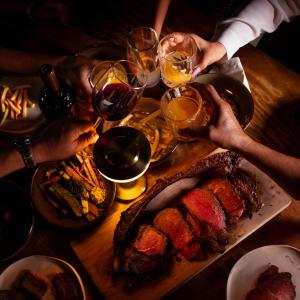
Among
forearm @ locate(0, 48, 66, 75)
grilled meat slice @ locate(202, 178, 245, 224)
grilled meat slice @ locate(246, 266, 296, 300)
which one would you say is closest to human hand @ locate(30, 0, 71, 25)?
forearm @ locate(0, 48, 66, 75)

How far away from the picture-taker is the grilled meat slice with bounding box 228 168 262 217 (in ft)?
7.07

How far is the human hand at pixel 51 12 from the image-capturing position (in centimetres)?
305

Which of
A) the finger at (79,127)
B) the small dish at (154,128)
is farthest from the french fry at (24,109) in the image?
the small dish at (154,128)

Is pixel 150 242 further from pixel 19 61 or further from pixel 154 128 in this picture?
pixel 19 61

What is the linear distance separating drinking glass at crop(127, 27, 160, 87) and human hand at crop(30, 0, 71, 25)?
0.96 m

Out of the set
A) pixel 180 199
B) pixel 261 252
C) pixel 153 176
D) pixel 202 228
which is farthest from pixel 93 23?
pixel 261 252

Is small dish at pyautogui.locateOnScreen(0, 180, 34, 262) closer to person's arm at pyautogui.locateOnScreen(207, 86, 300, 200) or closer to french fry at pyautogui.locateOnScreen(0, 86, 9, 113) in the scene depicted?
french fry at pyautogui.locateOnScreen(0, 86, 9, 113)

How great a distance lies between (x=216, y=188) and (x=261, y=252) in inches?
19.1

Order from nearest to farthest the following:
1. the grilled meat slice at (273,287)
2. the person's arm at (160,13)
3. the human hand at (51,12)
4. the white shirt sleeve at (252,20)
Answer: the grilled meat slice at (273,287) < the white shirt sleeve at (252,20) < the person's arm at (160,13) < the human hand at (51,12)

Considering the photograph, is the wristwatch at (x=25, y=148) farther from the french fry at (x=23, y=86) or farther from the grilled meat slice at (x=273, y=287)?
the grilled meat slice at (x=273, y=287)

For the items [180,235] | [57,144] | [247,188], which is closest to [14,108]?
Result: [57,144]

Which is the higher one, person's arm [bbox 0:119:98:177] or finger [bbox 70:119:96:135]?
finger [bbox 70:119:96:135]

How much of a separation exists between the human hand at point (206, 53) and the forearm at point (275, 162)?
0.77m

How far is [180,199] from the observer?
219 cm
